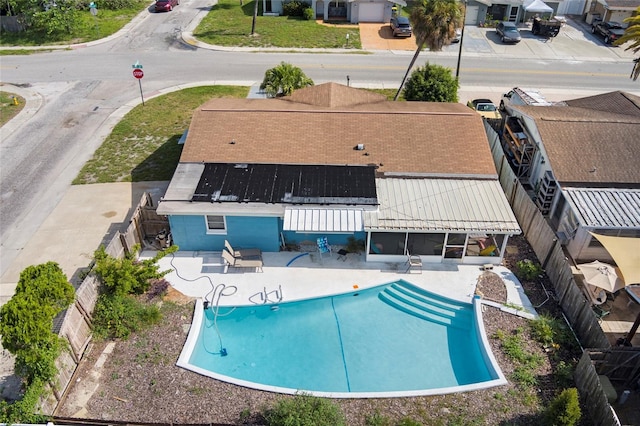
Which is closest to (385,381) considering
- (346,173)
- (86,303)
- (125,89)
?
(346,173)

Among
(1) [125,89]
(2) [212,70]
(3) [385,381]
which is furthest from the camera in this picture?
(2) [212,70]

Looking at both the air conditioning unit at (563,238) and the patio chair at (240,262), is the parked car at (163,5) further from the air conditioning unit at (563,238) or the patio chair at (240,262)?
the air conditioning unit at (563,238)

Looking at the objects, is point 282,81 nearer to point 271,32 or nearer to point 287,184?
point 287,184

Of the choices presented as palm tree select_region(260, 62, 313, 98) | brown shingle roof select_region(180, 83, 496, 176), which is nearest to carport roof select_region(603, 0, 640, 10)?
brown shingle roof select_region(180, 83, 496, 176)

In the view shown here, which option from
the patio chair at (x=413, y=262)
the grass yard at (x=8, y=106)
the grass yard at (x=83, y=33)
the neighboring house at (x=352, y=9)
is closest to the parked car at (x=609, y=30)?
the neighboring house at (x=352, y=9)

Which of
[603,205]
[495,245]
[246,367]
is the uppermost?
[603,205]

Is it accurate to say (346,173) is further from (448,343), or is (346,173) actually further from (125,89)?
(125,89)

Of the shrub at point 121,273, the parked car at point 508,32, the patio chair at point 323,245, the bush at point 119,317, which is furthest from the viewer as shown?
the parked car at point 508,32
